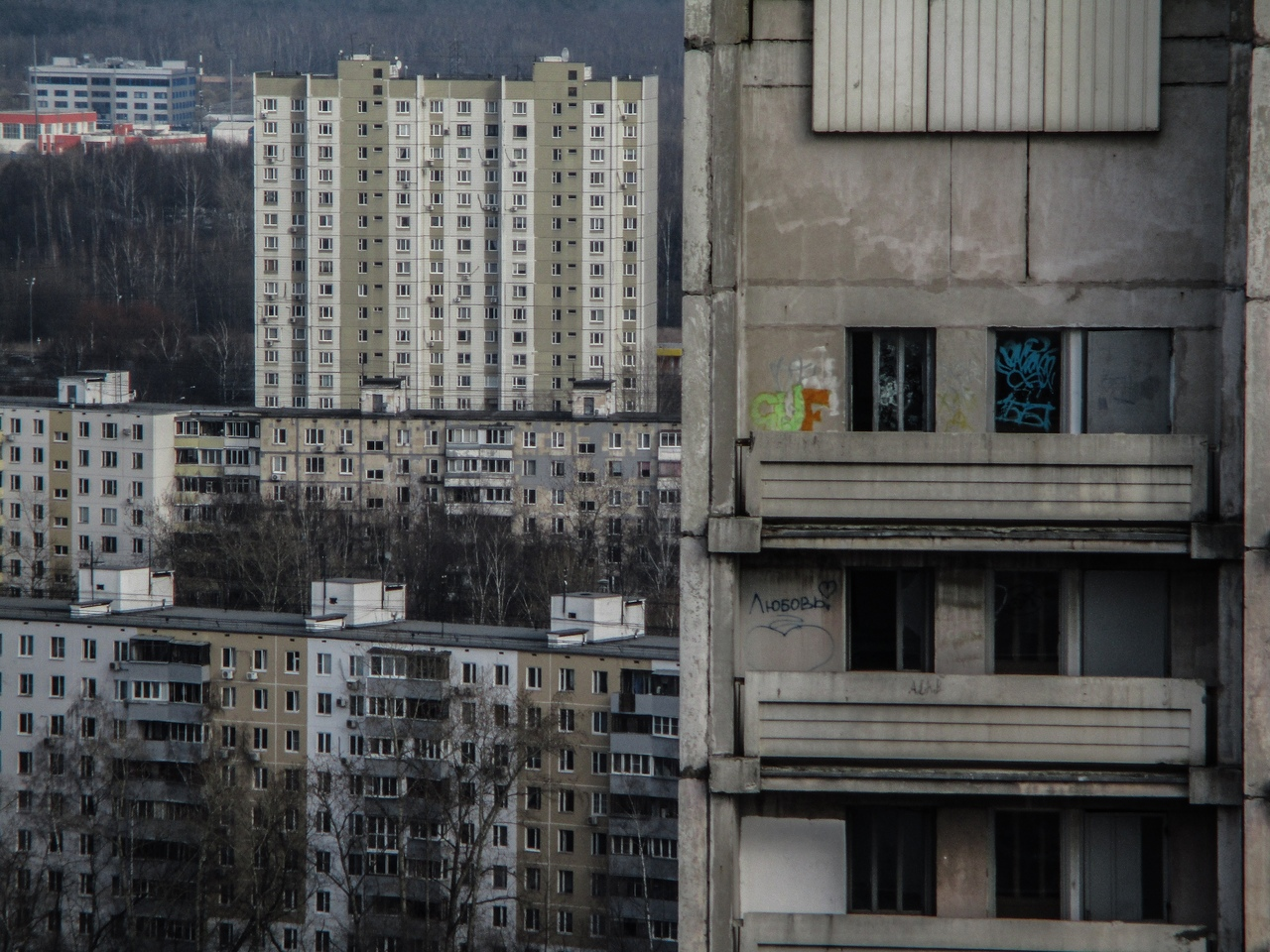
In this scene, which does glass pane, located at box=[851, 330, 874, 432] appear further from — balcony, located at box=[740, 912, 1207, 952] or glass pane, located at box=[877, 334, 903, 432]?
balcony, located at box=[740, 912, 1207, 952]

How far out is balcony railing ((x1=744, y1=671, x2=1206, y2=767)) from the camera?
7027 mm

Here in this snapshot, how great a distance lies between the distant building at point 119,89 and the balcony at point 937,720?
565ft

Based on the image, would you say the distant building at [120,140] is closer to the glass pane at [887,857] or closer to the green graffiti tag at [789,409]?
the green graffiti tag at [789,409]

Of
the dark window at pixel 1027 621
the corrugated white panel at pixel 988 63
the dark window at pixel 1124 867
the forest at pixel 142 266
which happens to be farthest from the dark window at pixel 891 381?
the forest at pixel 142 266

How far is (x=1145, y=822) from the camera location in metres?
7.32

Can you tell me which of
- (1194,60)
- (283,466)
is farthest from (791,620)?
(283,466)

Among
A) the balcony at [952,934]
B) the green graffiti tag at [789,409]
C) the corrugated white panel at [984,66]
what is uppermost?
the corrugated white panel at [984,66]

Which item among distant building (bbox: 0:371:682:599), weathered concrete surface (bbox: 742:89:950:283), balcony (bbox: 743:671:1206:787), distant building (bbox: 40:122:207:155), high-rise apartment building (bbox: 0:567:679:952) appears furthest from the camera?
distant building (bbox: 40:122:207:155)

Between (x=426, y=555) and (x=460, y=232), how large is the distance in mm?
18825

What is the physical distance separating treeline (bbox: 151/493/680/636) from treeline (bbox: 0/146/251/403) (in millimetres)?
22645

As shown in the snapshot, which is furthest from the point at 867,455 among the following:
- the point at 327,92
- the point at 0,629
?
the point at 327,92

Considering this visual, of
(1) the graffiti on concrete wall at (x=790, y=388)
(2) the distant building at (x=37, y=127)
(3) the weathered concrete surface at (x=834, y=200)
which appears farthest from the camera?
(2) the distant building at (x=37, y=127)

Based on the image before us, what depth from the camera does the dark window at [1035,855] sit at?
7398 mm

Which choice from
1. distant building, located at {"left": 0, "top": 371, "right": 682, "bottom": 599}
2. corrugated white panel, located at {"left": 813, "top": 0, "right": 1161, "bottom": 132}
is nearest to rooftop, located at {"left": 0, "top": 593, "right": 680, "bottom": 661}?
distant building, located at {"left": 0, "top": 371, "right": 682, "bottom": 599}
